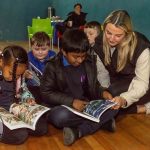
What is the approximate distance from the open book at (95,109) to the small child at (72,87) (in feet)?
0.16

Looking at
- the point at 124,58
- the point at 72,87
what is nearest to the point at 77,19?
the point at 124,58

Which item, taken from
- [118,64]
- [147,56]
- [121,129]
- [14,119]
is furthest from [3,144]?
[147,56]

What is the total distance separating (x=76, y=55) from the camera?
2.23m

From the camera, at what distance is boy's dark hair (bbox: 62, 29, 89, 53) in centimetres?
221

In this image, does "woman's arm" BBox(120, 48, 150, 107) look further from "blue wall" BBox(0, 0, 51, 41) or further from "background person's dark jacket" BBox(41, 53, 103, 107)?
"blue wall" BBox(0, 0, 51, 41)

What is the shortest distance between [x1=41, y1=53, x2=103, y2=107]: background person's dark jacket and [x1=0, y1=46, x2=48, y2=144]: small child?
0.13 metres

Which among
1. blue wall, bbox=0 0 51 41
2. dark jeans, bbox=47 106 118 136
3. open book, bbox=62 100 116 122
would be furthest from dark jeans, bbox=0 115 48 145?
blue wall, bbox=0 0 51 41

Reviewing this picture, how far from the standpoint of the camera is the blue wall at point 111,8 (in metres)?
4.93

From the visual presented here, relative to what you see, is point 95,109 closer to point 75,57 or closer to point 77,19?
point 75,57

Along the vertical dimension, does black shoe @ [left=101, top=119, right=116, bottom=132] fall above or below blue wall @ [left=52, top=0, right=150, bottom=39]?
below

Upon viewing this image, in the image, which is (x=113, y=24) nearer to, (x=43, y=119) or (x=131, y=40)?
(x=131, y=40)

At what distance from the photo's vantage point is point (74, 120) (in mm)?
2242

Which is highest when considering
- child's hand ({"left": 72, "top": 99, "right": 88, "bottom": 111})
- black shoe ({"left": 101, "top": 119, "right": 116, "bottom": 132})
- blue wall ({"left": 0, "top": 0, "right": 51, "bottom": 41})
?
child's hand ({"left": 72, "top": 99, "right": 88, "bottom": 111})

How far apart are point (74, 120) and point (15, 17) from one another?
7308 millimetres
